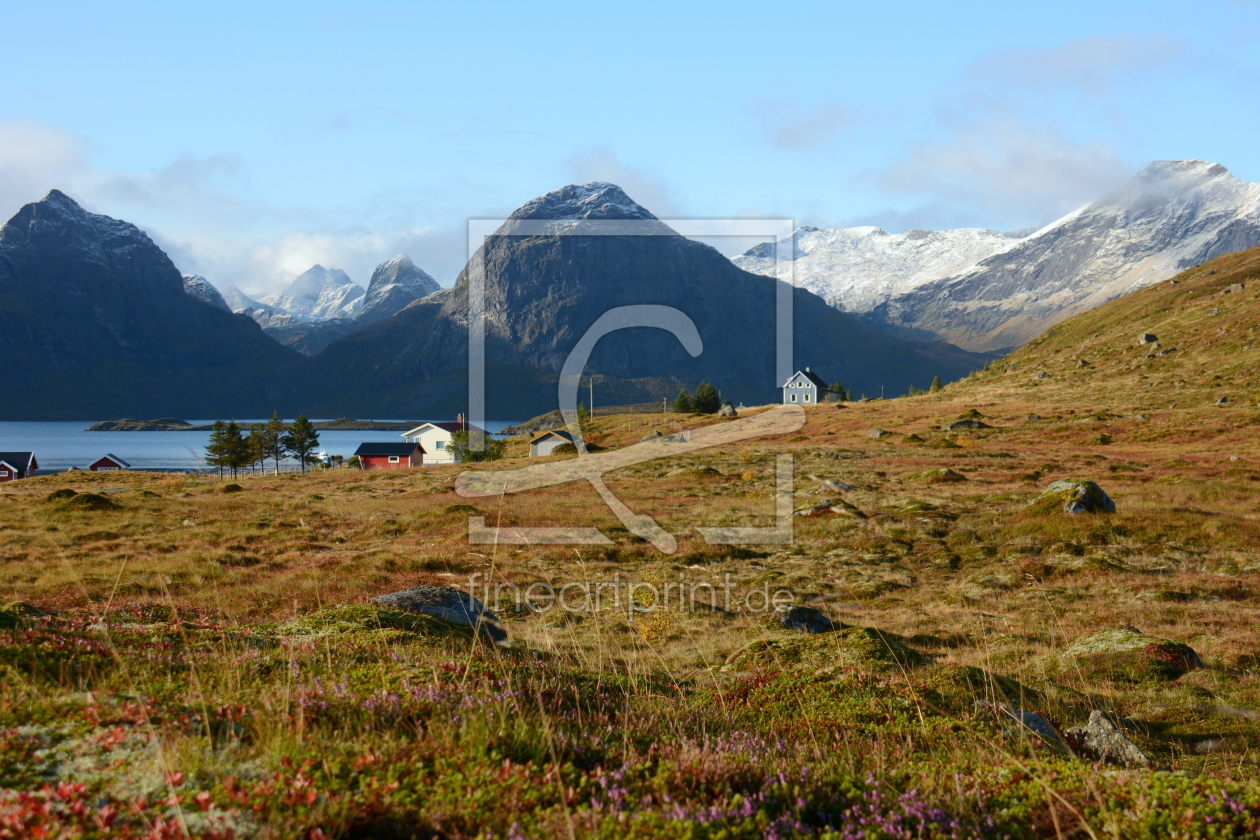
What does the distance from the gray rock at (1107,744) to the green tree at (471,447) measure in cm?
10084

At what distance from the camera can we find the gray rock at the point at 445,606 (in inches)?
428

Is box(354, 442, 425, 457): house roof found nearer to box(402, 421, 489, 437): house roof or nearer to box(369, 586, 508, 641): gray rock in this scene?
box(402, 421, 489, 437): house roof

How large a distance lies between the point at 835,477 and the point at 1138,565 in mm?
26374

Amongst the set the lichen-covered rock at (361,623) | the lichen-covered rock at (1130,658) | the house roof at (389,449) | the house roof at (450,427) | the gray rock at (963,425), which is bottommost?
the house roof at (389,449)

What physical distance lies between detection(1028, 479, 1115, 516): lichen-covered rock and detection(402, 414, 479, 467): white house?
97936 mm

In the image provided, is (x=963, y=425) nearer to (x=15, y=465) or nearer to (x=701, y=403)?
(x=701, y=403)

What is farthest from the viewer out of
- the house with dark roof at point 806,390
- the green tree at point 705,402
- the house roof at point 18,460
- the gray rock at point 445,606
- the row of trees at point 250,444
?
Answer: the house with dark roof at point 806,390

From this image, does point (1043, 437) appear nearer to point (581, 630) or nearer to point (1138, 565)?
point (1138, 565)

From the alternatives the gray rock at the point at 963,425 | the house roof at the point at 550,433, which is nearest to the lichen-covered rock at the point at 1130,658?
the gray rock at the point at 963,425

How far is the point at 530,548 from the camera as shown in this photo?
2917cm

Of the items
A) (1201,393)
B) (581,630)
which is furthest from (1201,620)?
(1201,393)

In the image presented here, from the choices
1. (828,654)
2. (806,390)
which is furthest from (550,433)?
(828,654)

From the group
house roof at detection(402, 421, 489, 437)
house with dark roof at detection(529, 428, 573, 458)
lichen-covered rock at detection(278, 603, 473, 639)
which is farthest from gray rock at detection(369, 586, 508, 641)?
house roof at detection(402, 421, 489, 437)

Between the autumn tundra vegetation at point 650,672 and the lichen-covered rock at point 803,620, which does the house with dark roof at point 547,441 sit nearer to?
the autumn tundra vegetation at point 650,672
